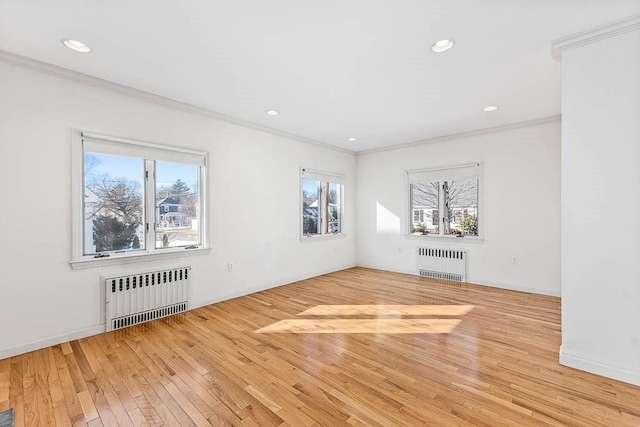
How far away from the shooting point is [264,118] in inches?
173

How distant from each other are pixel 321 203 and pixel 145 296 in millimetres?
3666

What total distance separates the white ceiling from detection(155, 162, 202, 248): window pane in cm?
95

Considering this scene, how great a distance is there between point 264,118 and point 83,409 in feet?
12.4

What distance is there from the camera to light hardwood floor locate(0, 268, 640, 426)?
1.88m

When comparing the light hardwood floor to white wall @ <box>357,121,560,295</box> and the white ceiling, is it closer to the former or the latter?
white wall @ <box>357,121,560,295</box>

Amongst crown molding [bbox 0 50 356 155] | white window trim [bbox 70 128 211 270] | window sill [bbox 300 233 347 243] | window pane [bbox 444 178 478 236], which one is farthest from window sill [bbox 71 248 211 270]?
window pane [bbox 444 178 478 236]

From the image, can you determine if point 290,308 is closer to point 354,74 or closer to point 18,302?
point 18,302

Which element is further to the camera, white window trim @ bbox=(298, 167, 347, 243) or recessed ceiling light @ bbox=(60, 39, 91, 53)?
white window trim @ bbox=(298, 167, 347, 243)

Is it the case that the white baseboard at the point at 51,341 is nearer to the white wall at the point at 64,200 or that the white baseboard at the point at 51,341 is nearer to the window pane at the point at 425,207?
the white wall at the point at 64,200

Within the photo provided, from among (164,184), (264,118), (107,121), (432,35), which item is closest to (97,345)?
(164,184)

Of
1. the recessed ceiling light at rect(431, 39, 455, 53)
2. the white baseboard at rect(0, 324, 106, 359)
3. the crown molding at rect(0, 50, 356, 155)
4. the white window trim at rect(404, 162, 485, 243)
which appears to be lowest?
the white baseboard at rect(0, 324, 106, 359)

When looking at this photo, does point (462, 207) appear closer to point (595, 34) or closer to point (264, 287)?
point (595, 34)

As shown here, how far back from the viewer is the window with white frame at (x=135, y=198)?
3.12m

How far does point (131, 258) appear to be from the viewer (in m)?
3.38
